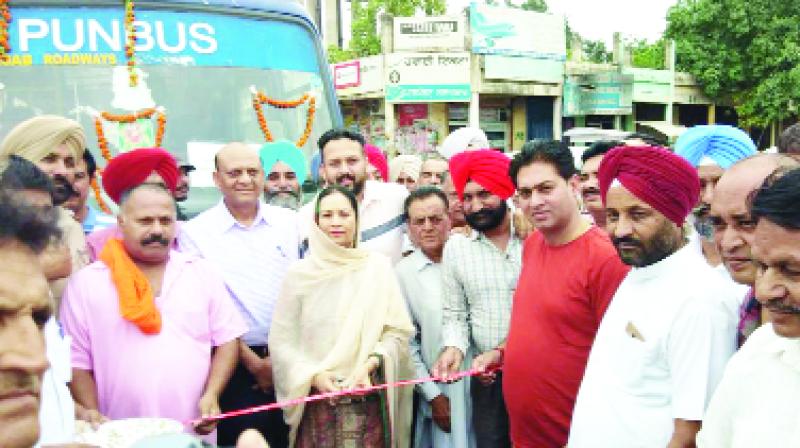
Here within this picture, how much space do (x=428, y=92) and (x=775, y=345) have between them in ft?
61.0

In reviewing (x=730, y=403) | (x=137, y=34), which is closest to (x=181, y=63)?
(x=137, y=34)

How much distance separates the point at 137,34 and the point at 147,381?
7.57ft

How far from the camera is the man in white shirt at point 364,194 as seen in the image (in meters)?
3.70

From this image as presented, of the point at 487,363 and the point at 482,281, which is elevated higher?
the point at 482,281

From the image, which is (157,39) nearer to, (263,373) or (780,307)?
(263,373)

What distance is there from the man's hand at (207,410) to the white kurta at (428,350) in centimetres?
105

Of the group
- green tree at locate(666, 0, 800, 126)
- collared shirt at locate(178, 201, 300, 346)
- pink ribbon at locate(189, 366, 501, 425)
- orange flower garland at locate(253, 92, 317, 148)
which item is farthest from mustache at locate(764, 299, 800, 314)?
green tree at locate(666, 0, 800, 126)

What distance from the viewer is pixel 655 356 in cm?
197

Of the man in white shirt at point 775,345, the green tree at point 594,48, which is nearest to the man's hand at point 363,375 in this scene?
the man in white shirt at point 775,345

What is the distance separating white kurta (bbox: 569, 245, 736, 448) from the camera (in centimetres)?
187

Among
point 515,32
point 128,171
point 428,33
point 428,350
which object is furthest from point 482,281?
point 515,32

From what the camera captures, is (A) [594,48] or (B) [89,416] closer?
(B) [89,416]

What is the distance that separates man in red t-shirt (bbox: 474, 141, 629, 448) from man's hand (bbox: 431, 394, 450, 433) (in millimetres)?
655

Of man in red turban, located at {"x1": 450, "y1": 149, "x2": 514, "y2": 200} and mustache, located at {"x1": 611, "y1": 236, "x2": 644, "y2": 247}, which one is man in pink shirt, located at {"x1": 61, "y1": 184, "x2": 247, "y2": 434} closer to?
man in red turban, located at {"x1": 450, "y1": 149, "x2": 514, "y2": 200}
